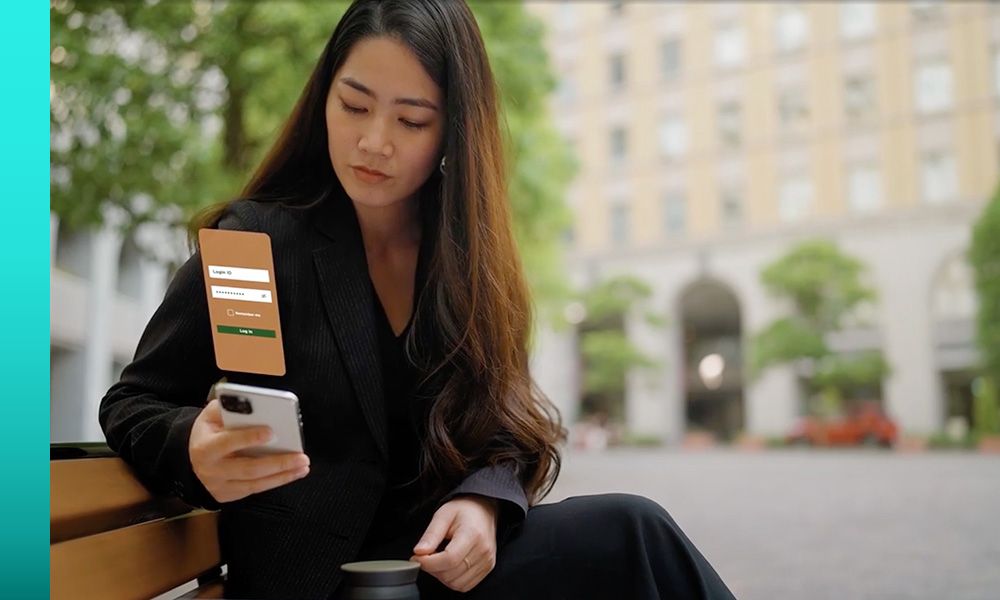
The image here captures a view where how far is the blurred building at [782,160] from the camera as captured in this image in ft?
28.6

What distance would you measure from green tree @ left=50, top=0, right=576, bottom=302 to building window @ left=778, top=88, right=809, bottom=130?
21.2 ft

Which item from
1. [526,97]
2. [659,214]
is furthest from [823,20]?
[526,97]

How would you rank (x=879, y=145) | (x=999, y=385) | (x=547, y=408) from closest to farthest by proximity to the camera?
(x=547, y=408) < (x=999, y=385) < (x=879, y=145)

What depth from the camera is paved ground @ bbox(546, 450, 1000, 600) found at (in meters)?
3.06

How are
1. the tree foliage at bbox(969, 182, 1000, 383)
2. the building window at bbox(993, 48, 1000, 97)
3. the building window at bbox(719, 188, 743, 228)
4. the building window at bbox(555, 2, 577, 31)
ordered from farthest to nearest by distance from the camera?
the building window at bbox(719, 188, 743, 228) < the building window at bbox(555, 2, 577, 31) < the building window at bbox(993, 48, 1000, 97) < the tree foliage at bbox(969, 182, 1000, 383)

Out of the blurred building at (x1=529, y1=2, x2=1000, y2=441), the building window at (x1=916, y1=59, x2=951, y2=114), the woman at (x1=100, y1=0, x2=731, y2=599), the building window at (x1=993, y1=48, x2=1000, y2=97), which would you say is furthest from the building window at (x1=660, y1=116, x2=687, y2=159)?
the woman at (x1=100, y1=0, x2=731, y2=599)

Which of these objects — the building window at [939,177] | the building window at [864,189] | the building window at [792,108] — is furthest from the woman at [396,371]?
the building window at [792,108]

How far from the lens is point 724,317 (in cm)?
1380

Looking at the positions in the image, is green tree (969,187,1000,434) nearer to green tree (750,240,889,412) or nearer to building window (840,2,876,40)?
green tree (750,240,889,412)

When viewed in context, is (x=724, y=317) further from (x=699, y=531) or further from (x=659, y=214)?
(x=699, y=531)

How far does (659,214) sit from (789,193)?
1.57m

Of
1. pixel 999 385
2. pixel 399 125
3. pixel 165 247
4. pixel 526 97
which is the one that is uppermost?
pixel 526 97

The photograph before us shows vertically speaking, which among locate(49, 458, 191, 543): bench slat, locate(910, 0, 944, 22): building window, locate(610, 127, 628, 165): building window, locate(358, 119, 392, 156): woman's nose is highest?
locate(910, 0, 944, 22): building window

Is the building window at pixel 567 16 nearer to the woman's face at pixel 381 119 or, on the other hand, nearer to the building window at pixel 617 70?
the building window at pixel 617 70
